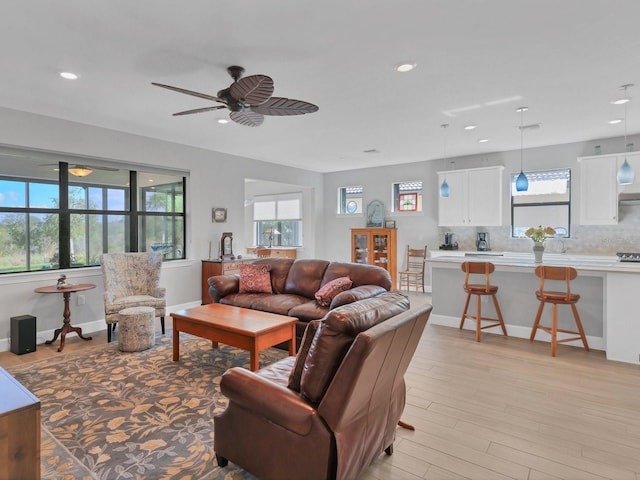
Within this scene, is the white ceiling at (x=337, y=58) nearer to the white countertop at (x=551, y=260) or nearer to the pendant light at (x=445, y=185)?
the pendant light at (x=445, y=185)

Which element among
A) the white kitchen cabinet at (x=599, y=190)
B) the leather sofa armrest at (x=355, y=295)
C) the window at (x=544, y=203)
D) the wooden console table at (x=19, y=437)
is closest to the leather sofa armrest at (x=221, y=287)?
the leather sofa armrest at (x=355, y=295)

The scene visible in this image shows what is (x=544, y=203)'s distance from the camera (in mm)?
6254

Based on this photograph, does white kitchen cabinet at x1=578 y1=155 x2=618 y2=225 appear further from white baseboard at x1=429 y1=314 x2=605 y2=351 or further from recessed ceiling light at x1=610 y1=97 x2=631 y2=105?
white baseboard at x1=429 y1=314 x2=605 y2=351


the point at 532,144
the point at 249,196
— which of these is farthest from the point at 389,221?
the point at 249,196

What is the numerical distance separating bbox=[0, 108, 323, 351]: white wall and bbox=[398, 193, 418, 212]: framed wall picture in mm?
2511

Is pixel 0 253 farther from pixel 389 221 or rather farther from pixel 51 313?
pixel 389 221

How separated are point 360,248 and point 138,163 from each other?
15.3 ft

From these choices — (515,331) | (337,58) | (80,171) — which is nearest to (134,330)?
(80,171)

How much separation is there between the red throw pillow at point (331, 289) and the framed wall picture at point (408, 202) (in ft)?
13.7

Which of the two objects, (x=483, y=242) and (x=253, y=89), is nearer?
(x=253, y=89)

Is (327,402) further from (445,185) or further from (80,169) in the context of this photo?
(445,185)

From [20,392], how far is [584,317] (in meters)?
4.90

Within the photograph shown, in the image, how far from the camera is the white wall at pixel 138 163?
407cm

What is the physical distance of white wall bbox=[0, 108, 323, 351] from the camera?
13.3ft
